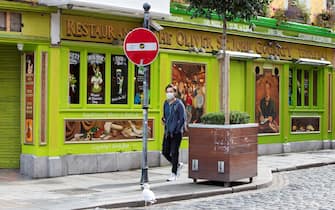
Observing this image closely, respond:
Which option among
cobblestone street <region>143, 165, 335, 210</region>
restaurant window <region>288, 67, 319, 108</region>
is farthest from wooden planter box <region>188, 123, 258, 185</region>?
restaurant window <region>288, 67, 319, 108</region>

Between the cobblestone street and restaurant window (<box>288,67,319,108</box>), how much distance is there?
24.1 ft

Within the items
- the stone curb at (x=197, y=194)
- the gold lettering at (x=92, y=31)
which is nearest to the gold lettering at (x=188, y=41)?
the gold lettering at (x=92, y=31)

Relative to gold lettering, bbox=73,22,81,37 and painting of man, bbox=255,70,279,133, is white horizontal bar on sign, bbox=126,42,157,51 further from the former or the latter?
painting of man, bbox=255,70,279,133

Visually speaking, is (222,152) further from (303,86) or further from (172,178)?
(303,86)

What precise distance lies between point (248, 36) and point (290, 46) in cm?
260

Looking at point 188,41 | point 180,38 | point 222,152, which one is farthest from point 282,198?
point 188,41

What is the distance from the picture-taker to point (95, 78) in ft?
51.8

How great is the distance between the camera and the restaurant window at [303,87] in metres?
22.5

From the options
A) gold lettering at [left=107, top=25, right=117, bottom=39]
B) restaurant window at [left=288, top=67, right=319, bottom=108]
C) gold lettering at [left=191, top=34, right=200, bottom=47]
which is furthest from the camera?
restaurant window at [left=288, top=67, right=319, bottom=108]

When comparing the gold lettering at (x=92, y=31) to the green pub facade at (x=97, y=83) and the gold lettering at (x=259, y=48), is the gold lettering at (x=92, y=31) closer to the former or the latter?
the green pub facade at (x=97, y=83)

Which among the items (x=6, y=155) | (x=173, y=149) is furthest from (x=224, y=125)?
(x=6, y=155)

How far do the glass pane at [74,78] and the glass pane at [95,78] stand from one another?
0.31 meters

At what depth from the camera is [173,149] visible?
14.1 meters

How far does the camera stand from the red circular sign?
1205 centimetres
